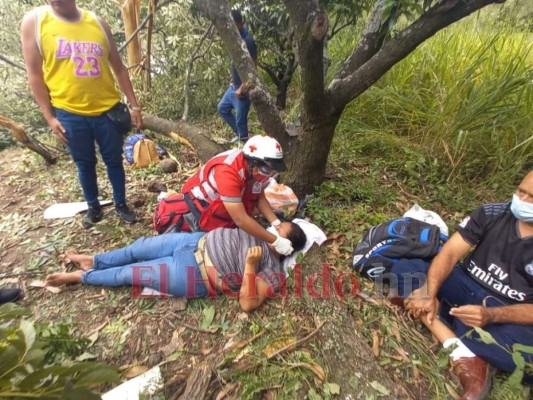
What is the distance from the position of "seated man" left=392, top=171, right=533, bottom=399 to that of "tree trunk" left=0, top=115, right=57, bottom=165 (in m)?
4.29

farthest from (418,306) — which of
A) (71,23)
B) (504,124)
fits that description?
(71,23)

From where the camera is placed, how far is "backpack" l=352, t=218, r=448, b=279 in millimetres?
2279

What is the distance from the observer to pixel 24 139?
3715mm

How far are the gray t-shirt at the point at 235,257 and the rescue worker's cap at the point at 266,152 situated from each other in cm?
55

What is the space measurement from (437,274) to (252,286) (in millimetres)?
1227

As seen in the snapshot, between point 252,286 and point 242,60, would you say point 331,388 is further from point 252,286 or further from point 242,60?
point 242,60

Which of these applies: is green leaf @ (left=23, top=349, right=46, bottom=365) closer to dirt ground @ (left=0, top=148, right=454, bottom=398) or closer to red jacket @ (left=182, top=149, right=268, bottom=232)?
dirt ground @ (left=0, top=148, right=454, bottom=398)

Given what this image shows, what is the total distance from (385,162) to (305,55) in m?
1.92

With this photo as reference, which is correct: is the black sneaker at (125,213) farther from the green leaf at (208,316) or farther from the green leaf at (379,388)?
the green leaf at (379,388)

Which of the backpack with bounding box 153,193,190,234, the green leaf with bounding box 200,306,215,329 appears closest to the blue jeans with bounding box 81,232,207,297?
the green leaf with bounding box 200,306,215,329

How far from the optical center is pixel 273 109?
2773mm

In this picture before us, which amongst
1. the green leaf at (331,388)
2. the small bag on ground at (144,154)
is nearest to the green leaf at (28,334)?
the green leaf at (331,388)

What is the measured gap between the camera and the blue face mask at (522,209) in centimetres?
178

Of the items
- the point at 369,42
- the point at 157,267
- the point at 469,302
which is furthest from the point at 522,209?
the point at 157,267
